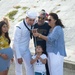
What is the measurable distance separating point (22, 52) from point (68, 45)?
311cm

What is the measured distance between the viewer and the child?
5531 millimetres

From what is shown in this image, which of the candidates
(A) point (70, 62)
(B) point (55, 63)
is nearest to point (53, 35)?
(B) point (55, 63)

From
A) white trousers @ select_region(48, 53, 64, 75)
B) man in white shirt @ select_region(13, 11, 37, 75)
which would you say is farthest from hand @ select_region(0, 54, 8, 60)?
white trousers @ select_region(48, 53, 64, 75)

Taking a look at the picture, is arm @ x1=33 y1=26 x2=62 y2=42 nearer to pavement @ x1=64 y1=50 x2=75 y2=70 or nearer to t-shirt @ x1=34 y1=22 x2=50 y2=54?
t-shirt @ x1=34 y1=22 x2=50 y2=54

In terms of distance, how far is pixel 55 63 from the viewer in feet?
18.0

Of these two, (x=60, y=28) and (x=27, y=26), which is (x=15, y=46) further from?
(x=60, y=28)

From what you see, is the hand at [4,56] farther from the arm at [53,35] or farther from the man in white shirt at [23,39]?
the arm at [53,35]

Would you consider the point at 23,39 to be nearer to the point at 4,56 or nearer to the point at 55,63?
the point at 4,56

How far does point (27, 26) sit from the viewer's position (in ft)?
18.2

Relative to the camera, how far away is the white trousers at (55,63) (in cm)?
547

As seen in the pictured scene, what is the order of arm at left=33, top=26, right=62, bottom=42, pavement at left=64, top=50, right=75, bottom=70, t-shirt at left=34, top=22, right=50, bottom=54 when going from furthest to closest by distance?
pavement at left=64, top=50, right=75, bottom=70, t-shirt at left=34, top=22, right=50, bottom=54, arm at left=33, top=26, right=62, bottom=42

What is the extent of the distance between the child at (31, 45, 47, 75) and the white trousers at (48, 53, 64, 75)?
11 centimetres

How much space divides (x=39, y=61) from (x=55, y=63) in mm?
323

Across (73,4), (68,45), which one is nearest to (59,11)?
(73,4)
